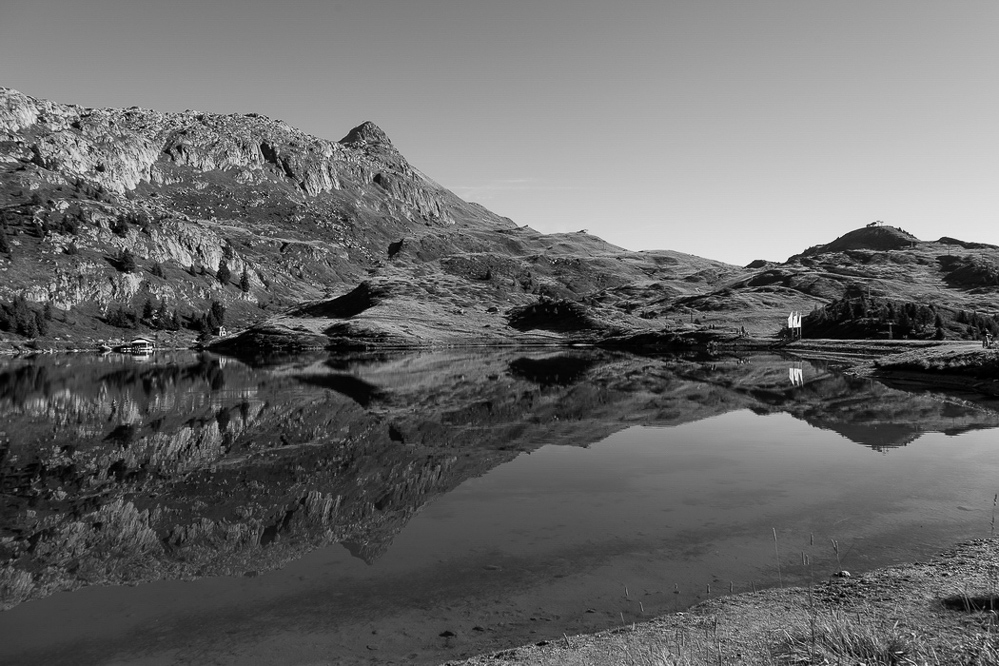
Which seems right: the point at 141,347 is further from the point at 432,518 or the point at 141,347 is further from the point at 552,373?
the point at 432,518

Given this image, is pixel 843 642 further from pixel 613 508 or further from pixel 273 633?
pixel 613 508

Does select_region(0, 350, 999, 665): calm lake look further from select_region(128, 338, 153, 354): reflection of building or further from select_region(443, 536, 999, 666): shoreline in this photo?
select_region(128, 338, 153, 354): reflection of building

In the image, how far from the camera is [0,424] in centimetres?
4703

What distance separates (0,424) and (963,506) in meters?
63.5

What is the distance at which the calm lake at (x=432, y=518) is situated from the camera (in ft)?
49.6

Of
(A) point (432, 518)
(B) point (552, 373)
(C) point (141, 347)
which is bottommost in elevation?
(B) point (552, 373)

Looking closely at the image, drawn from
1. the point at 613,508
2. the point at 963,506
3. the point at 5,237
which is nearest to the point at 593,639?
the point at 613,508

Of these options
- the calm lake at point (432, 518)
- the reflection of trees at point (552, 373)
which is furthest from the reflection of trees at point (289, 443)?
the reflection of trees at point (552, 373)

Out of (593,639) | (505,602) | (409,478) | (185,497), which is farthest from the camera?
(409,478)

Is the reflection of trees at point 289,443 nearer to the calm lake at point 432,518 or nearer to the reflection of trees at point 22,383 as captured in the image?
the calm lake at point 432,518

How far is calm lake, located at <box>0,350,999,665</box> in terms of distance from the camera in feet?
49.6

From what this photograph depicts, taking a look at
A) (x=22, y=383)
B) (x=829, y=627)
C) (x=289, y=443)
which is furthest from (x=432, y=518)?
(x=22, y=383)

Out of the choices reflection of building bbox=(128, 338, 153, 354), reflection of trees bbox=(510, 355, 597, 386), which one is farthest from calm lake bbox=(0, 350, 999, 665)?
reflection of building bbox=(128, 338, 153, 354)

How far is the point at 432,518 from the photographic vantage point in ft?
79.2
